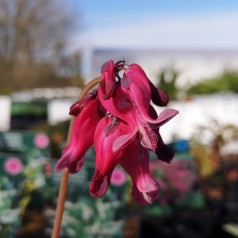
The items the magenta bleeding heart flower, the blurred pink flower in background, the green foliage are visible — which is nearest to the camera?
the magenta bleeding heart flower

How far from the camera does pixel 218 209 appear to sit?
6.04 m

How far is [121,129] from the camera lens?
5.00ft

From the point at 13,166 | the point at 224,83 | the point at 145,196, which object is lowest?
the point at 224,83

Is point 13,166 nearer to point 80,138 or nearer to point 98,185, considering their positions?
point 80,138

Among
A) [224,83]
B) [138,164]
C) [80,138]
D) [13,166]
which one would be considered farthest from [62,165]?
[224,83]

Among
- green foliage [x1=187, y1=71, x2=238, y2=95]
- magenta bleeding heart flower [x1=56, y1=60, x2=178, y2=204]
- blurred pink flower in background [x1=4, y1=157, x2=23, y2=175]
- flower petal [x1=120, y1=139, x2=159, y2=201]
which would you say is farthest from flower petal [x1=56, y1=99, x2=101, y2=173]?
green foliage [x1=187, y1=71, x2=238, y2=95]

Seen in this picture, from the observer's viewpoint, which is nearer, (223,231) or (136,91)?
(136,91)

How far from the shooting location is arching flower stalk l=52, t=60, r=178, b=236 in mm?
1471

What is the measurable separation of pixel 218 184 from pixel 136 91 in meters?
5.21

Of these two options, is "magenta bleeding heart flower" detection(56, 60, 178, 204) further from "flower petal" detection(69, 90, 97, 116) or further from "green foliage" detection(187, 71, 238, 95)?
"green foliage" detection(187, 71, 238, 95)

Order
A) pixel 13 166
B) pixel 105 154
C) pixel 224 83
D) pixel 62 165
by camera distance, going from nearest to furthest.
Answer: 1. pixel 105 154
2. pixel 62 165
3. pixel 13 166
4. pixel 224 83

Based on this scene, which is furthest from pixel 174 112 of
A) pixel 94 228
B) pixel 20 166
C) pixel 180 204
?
pixel 180 204

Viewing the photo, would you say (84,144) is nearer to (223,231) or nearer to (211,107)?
(223,231)

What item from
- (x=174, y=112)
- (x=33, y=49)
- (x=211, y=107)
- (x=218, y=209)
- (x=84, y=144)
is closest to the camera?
(x=174, y=112)
